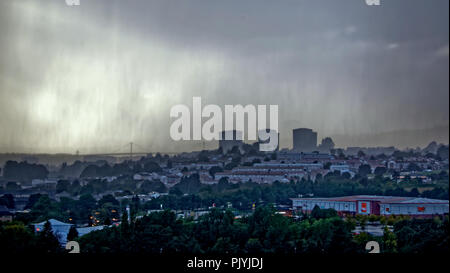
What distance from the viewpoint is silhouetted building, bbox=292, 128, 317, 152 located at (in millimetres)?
18553

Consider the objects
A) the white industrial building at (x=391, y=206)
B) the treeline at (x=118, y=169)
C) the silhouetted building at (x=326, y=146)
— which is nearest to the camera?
the white industrial building at (x=391, y=206)

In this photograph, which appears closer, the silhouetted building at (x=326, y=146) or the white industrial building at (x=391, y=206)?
the white industrial building at (x=391, y=206)

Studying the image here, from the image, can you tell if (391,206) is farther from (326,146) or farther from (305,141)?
(326,146)

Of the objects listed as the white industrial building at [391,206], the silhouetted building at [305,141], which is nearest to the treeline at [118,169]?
the silhouetted building at [305,141]

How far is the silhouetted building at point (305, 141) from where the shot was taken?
18.6 meters

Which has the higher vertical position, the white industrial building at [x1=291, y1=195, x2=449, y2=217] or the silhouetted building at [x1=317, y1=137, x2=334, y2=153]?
the silhouetted building at [x1=317, y1=137, x2=334, y2=153]

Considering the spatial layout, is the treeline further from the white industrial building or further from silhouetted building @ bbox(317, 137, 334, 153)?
the white industrial building

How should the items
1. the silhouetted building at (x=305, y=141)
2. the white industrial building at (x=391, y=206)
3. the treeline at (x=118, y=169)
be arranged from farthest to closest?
the treeline at (x=118, y=169), the silhouetted building at (x=305, y=141), the white industrial building at (x=391, y=206)

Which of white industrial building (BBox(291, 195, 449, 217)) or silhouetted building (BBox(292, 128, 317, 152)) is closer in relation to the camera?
white industrial building (BBox(291, 195, 449, 217))

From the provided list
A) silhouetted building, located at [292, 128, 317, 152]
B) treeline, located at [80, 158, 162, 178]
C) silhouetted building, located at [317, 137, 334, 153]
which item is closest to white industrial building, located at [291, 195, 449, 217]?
silhouetted building, located at [292, 128, 317, 152]

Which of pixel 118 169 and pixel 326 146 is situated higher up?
pixel 326 146

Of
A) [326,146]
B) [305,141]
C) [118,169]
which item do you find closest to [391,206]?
[305,141]

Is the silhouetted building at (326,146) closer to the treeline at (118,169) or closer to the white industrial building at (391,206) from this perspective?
the treeline at (118,169)

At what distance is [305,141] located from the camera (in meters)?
20.8
